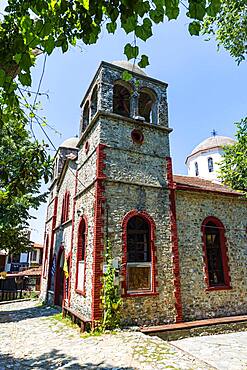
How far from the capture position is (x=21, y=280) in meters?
22.2

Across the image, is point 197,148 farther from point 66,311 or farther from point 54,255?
point 66,311

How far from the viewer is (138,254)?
10031 millimetres

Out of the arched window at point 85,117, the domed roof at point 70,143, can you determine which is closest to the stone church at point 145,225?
the arched window at point 85,117

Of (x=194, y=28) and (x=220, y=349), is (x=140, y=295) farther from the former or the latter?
(x=194, y=28)

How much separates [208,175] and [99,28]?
24223mm

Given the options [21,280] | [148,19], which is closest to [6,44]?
[148,19]

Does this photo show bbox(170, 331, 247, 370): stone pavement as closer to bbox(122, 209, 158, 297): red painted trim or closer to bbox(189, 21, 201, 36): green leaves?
bbox(122, 209, 158, 297): red painted trim

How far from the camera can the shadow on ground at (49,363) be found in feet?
19.2

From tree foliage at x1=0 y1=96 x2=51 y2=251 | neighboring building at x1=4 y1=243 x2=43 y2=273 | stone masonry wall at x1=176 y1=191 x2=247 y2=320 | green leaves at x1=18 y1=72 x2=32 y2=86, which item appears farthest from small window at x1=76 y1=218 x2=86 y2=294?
neighboring building at x1=4 y1=243 x2=43 y2=273

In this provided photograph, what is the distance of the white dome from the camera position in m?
26.2

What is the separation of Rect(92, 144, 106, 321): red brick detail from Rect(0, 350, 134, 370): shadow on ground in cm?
191

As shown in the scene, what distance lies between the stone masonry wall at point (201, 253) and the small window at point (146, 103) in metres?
4.45

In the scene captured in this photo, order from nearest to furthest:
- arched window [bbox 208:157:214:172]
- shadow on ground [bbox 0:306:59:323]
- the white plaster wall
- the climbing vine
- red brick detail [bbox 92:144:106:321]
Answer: the climbing vine, red brick detail [bbox 92:144:106:321], shadow on ground [bbox 0:306:59:323], the white plaster wall, arched window [bbox 208:157:214:172]

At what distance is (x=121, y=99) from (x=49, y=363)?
1152 centimetres
